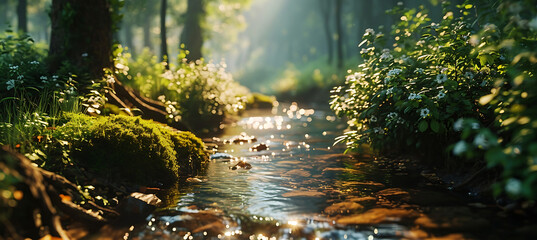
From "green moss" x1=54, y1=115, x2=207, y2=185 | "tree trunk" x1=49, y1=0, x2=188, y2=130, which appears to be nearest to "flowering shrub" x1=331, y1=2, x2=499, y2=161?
"green moss" x1=54, y1=115, x2=207, y2=185

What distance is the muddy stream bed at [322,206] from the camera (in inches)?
156

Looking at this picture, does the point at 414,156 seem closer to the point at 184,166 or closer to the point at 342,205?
the point at 342,205

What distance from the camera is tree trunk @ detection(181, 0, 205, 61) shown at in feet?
67.0

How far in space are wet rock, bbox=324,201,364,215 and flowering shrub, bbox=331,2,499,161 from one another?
134cm

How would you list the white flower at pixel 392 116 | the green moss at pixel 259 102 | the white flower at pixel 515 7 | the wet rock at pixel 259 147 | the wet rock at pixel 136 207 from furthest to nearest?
the green moss at pixel 259 102 < the wet rock at pixel 259 147 < the white flower at pixel 392 116 < the wet rock at pixel 136 207 < the white flower at pixel 515 7

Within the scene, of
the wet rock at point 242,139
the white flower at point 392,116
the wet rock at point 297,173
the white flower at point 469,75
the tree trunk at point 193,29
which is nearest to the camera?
Answer: the white flower at point 469,75

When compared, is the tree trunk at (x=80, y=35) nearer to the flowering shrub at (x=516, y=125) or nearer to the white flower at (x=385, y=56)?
the white flower at (x=385, y=56)

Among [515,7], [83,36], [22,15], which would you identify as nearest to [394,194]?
[515,7]

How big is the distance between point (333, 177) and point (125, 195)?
10.4 ft

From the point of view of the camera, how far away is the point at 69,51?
27.3 ft

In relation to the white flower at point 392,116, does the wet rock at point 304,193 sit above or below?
below

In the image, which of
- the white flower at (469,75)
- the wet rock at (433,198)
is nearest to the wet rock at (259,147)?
the wet rock at (433,198)

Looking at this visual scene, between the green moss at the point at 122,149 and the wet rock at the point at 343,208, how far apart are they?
2.57 metres

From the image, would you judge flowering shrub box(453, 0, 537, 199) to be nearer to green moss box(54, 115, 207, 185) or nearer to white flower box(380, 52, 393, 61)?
white flower box(380, 52, 393, 61)
